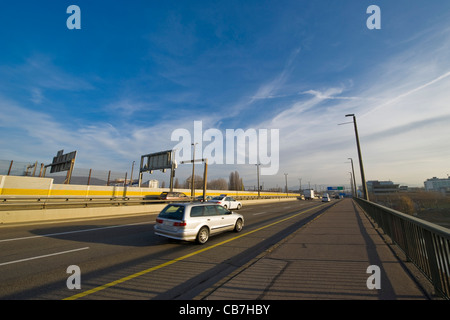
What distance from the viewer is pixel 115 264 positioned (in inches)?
201

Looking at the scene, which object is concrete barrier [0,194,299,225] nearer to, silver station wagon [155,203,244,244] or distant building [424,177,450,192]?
silver station wagon [155,203,244,244]

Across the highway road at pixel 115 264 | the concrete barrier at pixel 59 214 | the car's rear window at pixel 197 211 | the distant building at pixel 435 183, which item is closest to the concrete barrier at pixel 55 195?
the concrete barrier at pixel 59 214

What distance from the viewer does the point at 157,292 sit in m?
3.59

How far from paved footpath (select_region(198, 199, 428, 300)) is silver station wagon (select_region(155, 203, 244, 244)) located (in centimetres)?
261

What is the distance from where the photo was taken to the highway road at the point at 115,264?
364 cm

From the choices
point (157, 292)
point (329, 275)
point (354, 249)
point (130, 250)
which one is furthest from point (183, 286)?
point (354, 249)

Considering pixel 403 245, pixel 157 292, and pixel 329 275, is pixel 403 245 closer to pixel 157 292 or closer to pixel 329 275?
pixel 329 275

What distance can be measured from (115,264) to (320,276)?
5.03 metres

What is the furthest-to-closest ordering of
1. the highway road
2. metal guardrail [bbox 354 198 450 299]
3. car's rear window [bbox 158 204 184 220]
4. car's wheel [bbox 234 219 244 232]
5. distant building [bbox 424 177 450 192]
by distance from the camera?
distant building [bbox 424 177 450 192] → car's wheel [bbox 234 219 244 232] → car's rear window [bbox 158 204 184 220] → the highway road → metal guardrail [bbox 354 198 450 299]

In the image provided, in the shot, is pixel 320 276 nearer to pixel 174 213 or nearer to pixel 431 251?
pixel 431 251

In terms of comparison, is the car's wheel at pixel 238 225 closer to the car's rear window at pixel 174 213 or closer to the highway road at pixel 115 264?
the highway road at pixel 115 264

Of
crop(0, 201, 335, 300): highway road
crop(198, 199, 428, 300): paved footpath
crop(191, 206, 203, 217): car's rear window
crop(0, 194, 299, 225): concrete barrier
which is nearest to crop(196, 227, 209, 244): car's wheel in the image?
crop(0, 201, 335, 300): highway road

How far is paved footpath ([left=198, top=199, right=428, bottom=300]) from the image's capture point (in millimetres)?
3357

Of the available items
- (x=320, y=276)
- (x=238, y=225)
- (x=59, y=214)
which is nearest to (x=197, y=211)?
(x=238, y=225)
